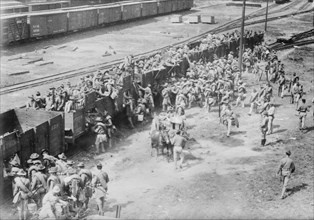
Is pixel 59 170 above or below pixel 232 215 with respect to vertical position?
above

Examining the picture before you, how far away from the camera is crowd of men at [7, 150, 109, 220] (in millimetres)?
10906

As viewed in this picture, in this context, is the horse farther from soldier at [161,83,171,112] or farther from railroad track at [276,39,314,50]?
railroad track at [276,39,314,50]

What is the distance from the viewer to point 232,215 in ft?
43.5

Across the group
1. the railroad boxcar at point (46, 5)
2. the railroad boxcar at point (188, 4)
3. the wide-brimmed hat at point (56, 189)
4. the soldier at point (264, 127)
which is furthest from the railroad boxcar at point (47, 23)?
the wide-brimmed hat at point (56, 189)

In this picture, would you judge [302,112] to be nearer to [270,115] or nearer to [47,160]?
[270,115]

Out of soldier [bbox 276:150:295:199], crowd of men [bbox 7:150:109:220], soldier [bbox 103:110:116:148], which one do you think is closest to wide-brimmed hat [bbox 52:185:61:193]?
crowd of men [bbox 7:150:109:220]

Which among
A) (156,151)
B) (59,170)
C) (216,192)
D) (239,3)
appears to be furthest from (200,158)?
(239,3)

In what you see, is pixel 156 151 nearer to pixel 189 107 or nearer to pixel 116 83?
pixel 116 83

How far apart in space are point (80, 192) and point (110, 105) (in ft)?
25.2

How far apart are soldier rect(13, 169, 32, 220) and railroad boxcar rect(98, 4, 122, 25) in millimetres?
36568

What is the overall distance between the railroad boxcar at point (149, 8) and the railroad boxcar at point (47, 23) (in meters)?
15.6

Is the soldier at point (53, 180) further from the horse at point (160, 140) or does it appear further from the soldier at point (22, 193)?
the horse at point (160, 140)

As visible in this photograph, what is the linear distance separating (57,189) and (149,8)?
47.6 m

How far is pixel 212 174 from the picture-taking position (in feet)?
52.9
